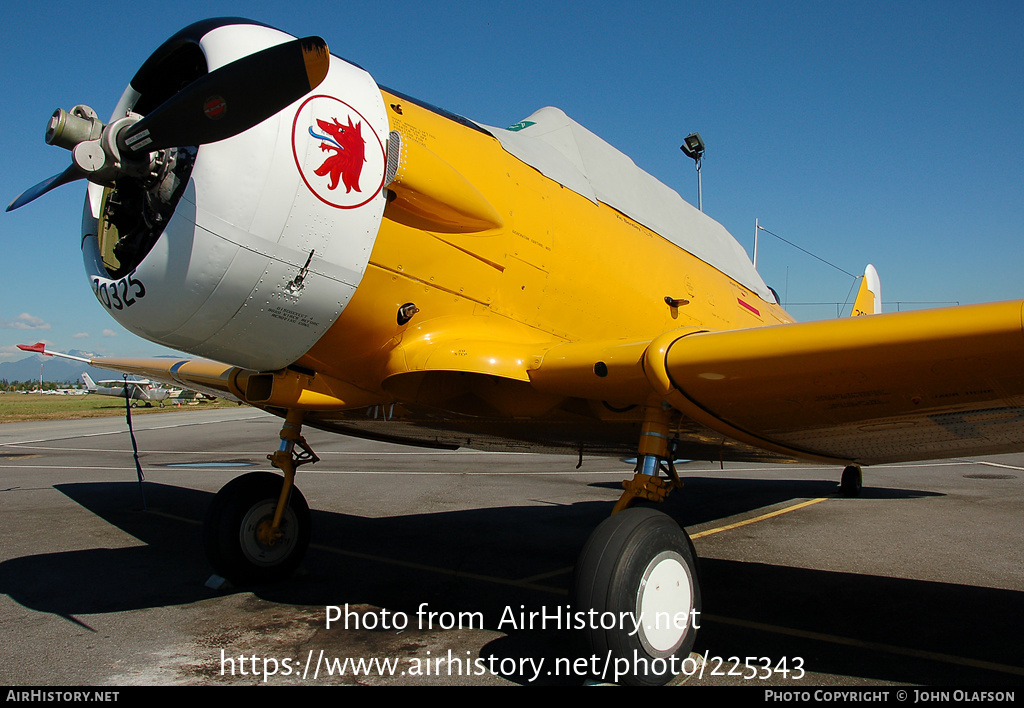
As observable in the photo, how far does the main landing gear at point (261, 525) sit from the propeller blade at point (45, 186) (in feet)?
7.19

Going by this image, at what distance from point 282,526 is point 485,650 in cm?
219

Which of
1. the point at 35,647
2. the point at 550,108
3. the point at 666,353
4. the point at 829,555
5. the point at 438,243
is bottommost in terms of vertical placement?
the point at 35,647

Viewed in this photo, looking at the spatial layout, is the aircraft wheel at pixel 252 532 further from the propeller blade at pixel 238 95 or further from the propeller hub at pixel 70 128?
the propeller blade at pixel 238 95

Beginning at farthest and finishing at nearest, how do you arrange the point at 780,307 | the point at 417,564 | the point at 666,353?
the point at 780,307
the point at 417,564
the point at 666,353

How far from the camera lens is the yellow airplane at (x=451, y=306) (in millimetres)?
2807

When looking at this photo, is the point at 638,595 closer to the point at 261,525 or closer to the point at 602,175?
the point at 602,175

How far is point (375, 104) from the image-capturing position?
3.35m

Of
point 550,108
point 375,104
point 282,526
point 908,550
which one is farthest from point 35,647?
point 908,550

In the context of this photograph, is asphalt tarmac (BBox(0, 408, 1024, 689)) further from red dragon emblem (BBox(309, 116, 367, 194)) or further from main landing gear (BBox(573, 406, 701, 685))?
A: red dragon emblem (BBox(309, 116, 367, 194))

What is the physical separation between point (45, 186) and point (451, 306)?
214 cm

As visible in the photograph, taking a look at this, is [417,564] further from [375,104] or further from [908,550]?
[908,550]

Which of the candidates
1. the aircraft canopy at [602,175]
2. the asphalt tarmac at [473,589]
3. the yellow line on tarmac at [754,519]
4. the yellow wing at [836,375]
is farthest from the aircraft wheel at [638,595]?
the yellow line on tarmac at [754,519]

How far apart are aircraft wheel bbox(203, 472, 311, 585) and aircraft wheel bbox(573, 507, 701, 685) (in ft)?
9.06

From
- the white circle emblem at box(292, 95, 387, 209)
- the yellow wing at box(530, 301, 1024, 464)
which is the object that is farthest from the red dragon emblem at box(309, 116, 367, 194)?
the yellow wing at box(530, 301, 1024, 464)
